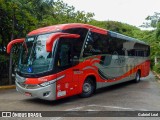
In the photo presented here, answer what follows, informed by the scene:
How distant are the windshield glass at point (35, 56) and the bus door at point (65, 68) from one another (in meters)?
0.39

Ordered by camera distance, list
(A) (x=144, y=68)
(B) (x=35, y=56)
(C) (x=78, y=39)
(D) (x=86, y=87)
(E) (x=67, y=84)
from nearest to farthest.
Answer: (B) (x=35, y=56), (E) (x=67, y=84), (C) (x=78, y=39), (D) (x=86, y=87), (A) (x=144, y=68)

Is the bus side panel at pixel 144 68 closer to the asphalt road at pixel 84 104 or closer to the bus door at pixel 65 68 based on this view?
the asphalt road at pixel 84 104

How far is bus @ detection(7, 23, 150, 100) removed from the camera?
29.5 feet

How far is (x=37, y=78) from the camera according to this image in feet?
29.7

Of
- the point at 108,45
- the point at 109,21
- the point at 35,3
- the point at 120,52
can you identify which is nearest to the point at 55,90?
the point at 108,45

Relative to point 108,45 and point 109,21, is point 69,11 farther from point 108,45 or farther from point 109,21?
point 109,21

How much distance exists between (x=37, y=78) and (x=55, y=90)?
0.80 m

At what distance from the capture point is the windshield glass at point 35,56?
9.09 metres

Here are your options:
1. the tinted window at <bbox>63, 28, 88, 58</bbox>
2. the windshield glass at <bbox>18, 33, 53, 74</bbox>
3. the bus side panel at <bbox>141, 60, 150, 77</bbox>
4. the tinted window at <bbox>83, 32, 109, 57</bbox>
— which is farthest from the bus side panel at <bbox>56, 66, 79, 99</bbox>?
the bus side panel at <bbox>141, 60, 150, 77</bbox>

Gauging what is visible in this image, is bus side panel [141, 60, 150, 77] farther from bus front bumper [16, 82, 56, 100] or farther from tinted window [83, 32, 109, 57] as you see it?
bus front bumper [16, 82, 56, 100]

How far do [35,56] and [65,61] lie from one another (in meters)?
1.16

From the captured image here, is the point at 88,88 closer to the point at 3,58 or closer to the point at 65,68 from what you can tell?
the point at 65,68

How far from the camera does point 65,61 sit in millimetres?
9500

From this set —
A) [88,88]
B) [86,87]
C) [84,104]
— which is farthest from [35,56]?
[88,88]
